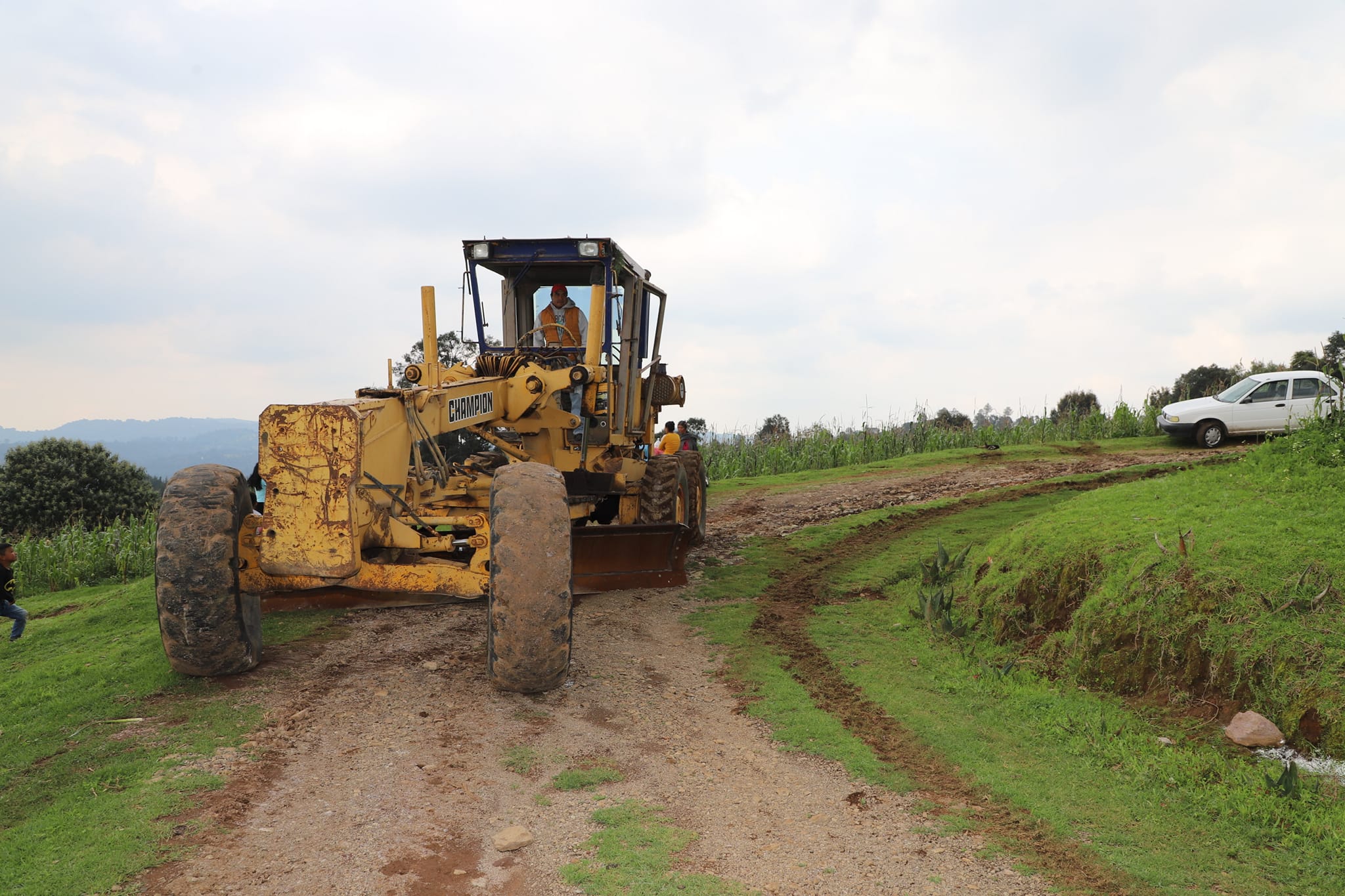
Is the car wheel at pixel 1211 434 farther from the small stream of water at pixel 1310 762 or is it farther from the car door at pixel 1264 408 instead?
the small stream of water at pixel 1310 762

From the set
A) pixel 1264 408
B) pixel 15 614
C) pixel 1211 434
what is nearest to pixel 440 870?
pixel 15 614

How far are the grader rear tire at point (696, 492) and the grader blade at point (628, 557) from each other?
2438 millimetres

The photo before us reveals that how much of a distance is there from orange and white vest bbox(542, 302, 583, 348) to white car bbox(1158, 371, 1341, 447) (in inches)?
603

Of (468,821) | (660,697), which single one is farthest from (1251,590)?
(468,821)

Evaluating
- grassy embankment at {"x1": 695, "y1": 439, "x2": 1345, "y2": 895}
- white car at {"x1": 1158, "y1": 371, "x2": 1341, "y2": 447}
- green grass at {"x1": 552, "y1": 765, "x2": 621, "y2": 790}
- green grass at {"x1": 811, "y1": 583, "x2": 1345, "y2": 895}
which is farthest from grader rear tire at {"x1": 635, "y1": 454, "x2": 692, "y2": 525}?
white car at {"x1": 1158, "y1": 371, "x2": 1341, "y2": 447}

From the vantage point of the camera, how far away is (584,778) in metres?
5.05

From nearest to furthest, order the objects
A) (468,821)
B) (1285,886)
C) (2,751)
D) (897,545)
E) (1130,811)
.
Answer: (1285,886)
(468,821)
(1130,811)
(2,751)
(897,545)

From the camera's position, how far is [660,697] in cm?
659

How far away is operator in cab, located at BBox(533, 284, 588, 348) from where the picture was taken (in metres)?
9.93

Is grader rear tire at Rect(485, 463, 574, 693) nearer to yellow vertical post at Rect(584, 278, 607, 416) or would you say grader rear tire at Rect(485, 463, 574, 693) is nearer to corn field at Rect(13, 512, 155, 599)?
yellow vertical post at Rect(584, 278, 607, 416)

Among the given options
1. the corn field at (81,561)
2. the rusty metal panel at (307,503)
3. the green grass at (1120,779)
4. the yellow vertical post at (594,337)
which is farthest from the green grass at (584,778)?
the corn field at (81,561)

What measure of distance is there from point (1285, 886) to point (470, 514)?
511 cm

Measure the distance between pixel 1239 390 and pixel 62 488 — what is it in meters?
25.1

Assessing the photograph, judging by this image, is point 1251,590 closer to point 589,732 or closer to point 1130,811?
point 1130,811
